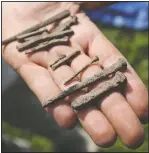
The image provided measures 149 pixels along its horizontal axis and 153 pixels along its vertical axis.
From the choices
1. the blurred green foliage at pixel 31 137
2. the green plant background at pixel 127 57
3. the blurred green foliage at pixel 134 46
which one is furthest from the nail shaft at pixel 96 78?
the blurred green foliage at pixel 134 46

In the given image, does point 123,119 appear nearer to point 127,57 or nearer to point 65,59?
point 65,59

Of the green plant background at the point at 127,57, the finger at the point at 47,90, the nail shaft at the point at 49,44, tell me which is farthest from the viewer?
the green plant background at the point at 127,57

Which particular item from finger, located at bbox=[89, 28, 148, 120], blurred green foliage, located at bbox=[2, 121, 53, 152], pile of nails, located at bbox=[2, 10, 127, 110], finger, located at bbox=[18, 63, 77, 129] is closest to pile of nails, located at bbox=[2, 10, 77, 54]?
pile of nails, located at bbox=[2, 10, 127, 110]

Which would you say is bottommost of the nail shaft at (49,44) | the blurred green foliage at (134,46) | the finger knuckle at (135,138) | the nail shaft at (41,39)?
the blurred green foliage at (134,46)

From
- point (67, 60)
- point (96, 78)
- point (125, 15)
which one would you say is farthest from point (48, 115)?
point (96, 78)

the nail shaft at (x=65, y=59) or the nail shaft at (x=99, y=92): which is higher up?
the nail shaft at (x=65, y=59)

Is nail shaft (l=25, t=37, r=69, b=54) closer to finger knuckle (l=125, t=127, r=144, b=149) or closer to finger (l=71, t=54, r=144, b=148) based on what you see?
finger (l=71, t=54, r=144, b=148)

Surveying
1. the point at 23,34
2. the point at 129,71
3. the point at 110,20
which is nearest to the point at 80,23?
the point at 23,34

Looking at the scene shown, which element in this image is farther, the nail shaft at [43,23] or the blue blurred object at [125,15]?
the blue blurred object at [125,15]

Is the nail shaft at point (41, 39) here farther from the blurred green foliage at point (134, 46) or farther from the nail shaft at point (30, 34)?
the blurred green foliage at point (134, 46)
